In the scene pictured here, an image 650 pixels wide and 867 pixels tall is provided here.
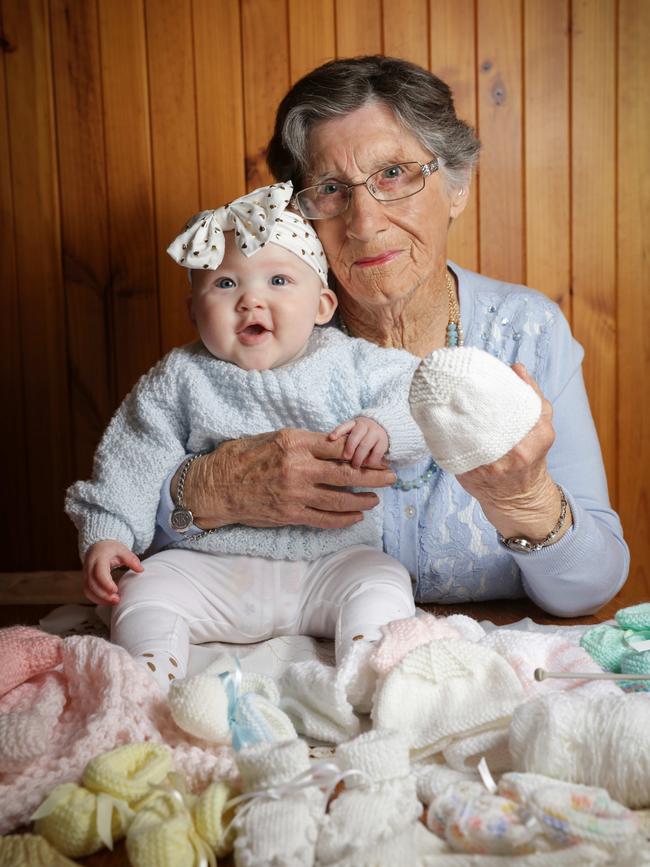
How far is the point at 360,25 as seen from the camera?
2.06 metres

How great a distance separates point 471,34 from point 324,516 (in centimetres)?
129

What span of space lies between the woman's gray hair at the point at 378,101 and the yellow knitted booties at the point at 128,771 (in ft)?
3.56

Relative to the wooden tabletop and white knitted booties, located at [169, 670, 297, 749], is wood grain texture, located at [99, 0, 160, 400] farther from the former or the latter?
white knitted booties, located at [169, 670, 297, 749]

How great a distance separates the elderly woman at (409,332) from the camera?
141 centimetres

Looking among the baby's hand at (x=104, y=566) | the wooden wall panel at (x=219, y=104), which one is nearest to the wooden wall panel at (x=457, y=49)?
the wooden wall panel at (x=219, y=104)

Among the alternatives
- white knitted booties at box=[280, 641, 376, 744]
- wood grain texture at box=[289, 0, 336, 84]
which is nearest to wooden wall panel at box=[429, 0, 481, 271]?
wood grain texture at box=[289, 0, 336, 84]

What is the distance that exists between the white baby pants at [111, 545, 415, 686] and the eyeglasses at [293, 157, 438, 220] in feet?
1.98

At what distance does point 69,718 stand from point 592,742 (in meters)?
0.59

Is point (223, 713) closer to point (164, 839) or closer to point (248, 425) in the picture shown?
point (164, 839)

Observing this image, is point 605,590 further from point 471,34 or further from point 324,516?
point 471,34

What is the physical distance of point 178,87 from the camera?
6.95 feet

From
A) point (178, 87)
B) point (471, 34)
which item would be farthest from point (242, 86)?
point (471, 34)

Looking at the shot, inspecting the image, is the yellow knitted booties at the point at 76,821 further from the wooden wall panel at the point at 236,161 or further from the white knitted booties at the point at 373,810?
the wooden wall panel at the point at 236,161

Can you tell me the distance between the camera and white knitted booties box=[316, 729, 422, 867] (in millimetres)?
738
